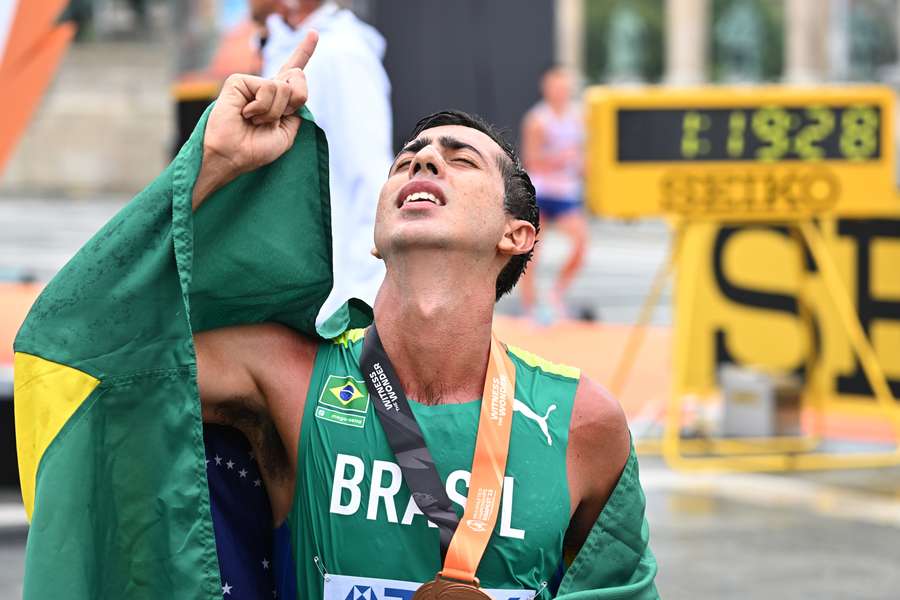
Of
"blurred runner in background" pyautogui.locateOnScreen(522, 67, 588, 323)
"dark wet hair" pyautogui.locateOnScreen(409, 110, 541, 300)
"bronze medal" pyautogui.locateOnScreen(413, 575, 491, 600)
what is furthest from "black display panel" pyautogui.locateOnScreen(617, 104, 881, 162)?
"bronze medal" pyautogui.locateOnScreen(413, 575, 491, 600)

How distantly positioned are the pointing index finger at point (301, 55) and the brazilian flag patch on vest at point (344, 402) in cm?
51

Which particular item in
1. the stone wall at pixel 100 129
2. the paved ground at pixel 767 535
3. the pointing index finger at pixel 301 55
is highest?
the pointing index finger at pixel 301 55

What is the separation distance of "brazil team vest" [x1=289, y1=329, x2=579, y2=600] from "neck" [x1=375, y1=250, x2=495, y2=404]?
0.04 metres

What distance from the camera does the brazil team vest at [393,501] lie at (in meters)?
2.42

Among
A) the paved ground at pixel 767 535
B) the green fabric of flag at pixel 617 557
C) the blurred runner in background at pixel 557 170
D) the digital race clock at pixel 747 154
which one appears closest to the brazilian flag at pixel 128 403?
the green fabric of flag at pixel 617 557

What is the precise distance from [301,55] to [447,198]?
35 centimetres

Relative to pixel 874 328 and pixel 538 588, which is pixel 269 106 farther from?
pixel 874 328

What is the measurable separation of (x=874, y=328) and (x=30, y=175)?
23.0 metres

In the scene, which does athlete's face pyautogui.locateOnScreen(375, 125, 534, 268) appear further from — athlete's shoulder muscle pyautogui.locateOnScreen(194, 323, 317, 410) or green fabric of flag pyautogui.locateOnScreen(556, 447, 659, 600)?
green fabric of flag pyautogui.locateOnScreen(556, 447, 659, 600)

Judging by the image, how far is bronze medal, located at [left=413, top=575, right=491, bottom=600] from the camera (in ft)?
7.61

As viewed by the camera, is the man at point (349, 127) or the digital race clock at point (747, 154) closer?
the man at point (349, 127)

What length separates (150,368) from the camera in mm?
2424

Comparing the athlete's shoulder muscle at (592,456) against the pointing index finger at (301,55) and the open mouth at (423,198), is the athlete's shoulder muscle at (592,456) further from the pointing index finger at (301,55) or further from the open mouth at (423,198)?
the pointing index finger at (301,55)

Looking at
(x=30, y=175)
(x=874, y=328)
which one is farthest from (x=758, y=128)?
(x=30, y=175)
